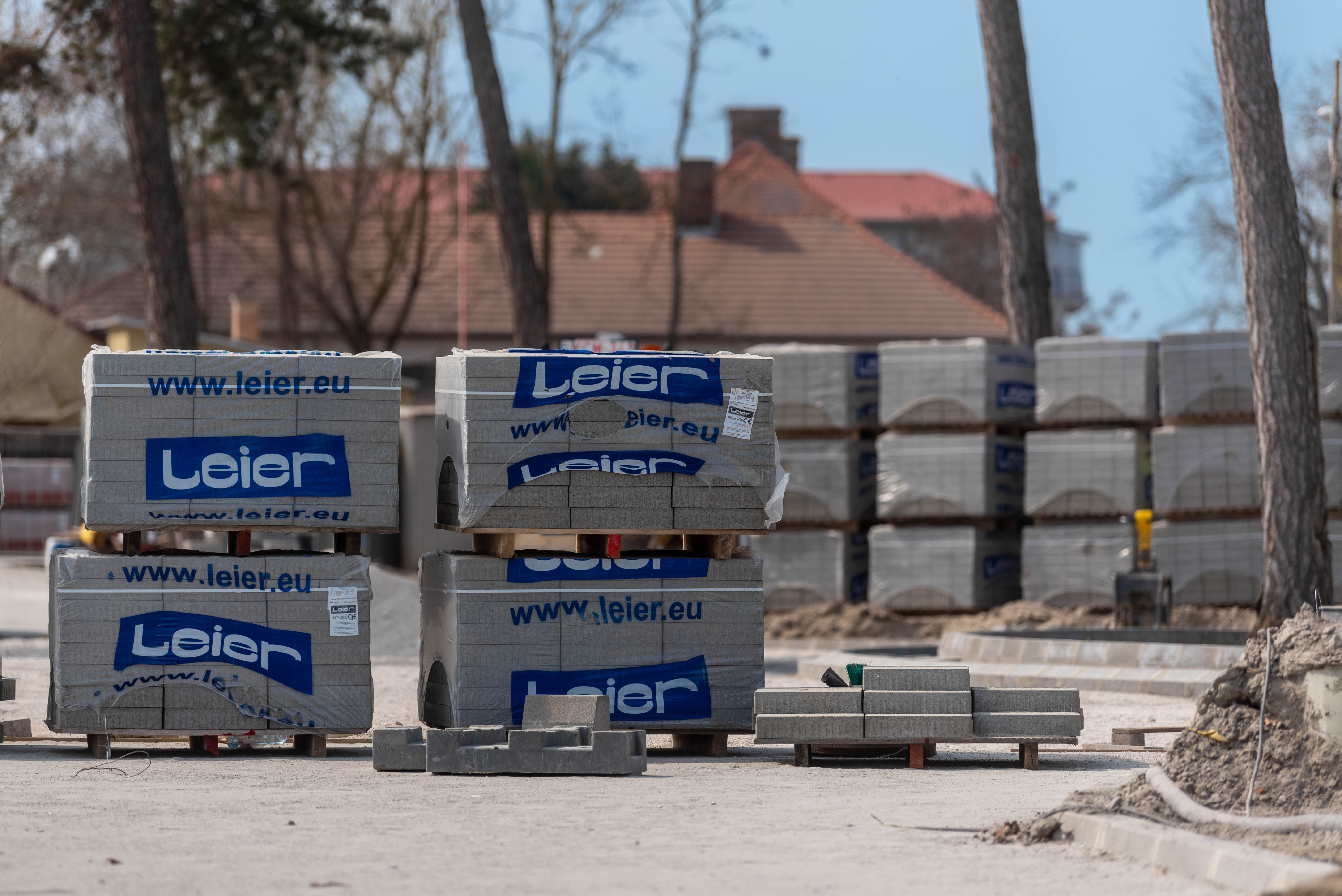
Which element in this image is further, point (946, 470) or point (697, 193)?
point (697, 193)

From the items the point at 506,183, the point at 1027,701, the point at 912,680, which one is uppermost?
the point at 506,183

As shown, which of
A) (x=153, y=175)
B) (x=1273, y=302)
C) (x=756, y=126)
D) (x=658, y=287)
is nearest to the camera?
(x=1273, y=302)

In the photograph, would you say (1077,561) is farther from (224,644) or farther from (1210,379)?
(224,644)

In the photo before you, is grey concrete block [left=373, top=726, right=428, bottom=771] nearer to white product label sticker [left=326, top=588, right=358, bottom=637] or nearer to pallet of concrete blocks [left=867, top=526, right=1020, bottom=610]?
white product label sticker [left=326, top=588, right=358, bottom=637]

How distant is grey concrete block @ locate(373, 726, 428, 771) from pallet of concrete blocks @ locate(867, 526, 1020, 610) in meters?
9.65

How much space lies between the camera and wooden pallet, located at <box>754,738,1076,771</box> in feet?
28.1

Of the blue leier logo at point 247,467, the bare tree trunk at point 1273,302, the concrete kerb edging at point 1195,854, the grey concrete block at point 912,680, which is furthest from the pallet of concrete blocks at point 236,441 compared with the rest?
the bare tree trunk at point 1273,302

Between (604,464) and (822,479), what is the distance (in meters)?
8.85

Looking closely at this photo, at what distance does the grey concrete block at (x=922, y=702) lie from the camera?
8.55m

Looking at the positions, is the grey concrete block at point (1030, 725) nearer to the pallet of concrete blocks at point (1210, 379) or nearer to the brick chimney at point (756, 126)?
the pallet of concrete blocks at point (1210, 379)

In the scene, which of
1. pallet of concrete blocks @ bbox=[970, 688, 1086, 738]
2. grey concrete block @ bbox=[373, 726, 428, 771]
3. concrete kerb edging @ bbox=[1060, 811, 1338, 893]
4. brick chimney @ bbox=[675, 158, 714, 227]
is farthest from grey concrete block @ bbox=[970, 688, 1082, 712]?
brick chimney @ bbox=[675, 158, 714, 227]

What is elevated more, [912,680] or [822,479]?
[822,479]

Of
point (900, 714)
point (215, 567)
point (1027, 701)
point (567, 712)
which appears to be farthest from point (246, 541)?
point (1027, 701)

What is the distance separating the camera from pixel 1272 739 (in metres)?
6.83
